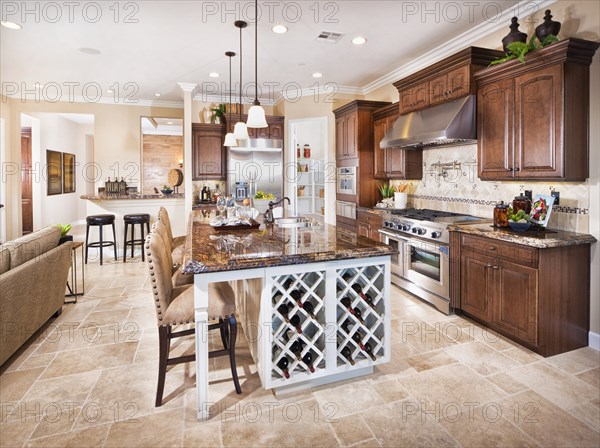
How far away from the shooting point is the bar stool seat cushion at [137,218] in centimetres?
595

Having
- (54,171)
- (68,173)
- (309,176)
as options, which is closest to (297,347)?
(309,176)

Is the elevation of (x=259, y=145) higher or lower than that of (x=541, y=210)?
higher

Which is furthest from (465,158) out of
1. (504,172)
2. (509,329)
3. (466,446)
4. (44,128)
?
(44,128)

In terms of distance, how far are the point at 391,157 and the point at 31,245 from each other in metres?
4.14

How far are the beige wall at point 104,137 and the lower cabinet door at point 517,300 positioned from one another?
658 cm

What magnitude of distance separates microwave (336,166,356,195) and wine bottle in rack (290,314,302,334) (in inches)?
137

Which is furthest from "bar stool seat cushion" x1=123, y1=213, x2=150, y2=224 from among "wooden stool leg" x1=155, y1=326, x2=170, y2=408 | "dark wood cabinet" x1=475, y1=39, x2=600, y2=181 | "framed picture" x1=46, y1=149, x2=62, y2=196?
"dark wood cabinet" x1=475, y1=39, x2=600, y2=181

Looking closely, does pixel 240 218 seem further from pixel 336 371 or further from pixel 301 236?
pixel 336 371

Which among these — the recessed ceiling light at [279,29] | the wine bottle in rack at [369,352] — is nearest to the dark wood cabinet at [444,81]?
the recessed ceiling light at [279,29]

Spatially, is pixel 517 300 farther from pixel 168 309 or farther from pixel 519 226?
pixel 168 309

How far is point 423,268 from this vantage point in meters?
3.96

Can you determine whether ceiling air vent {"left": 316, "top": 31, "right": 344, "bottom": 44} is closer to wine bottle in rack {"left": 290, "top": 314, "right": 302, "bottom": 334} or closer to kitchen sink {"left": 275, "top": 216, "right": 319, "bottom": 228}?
kitchen sink {"left": 275, "top": 216, "right": 319, "bottom": 228}

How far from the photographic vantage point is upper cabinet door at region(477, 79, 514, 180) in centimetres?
316

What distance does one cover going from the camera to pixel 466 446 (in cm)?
185
